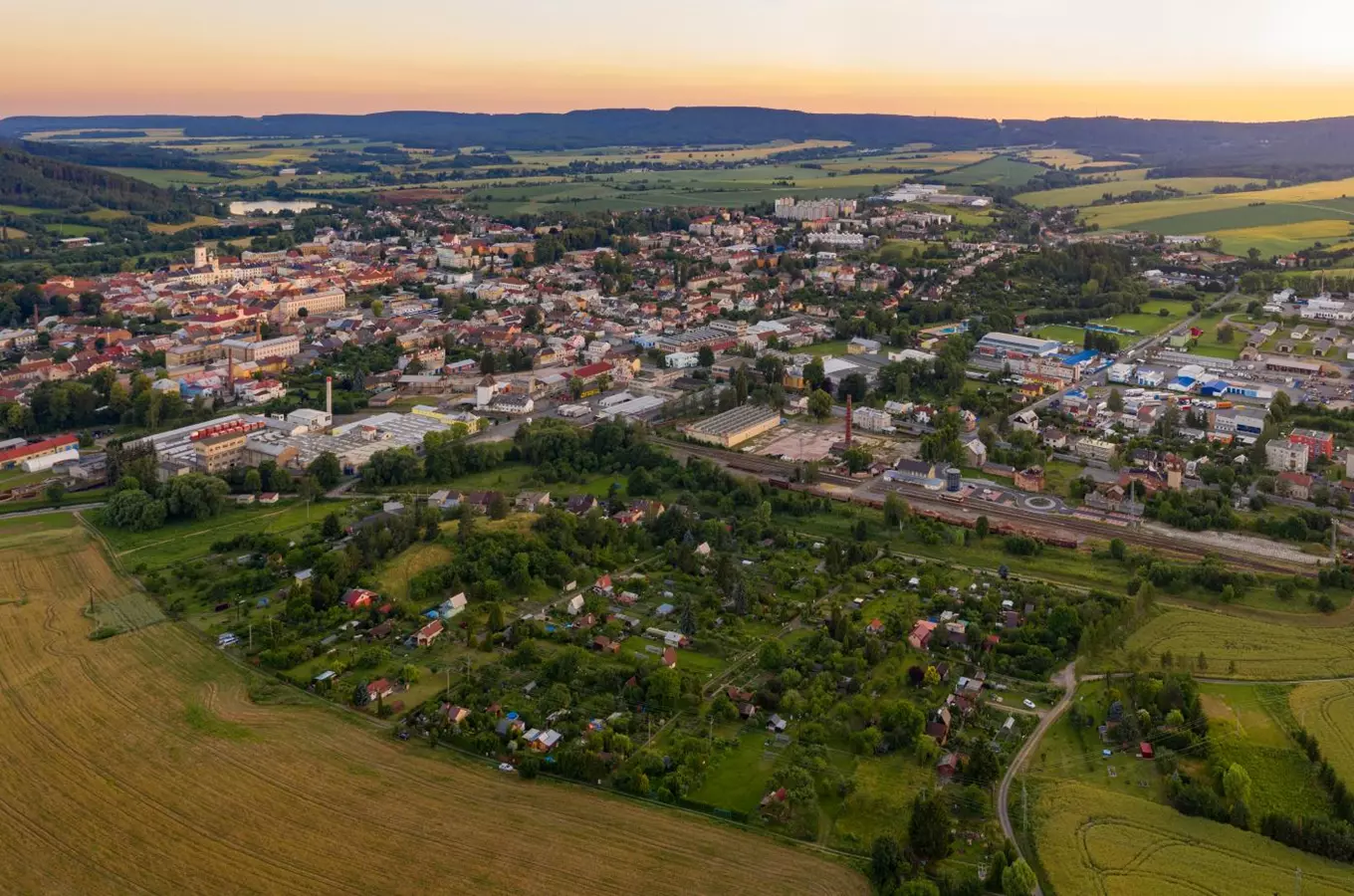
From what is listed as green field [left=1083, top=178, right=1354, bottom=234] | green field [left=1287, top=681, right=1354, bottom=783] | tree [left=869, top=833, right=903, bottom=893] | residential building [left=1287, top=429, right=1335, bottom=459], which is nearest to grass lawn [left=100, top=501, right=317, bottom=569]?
tree [left=869, top=833, right=903, bottom=893]

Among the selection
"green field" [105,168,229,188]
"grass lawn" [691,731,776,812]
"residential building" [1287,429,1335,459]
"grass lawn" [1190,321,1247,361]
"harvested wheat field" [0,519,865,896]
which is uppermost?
"green field" [105,168,229,188]

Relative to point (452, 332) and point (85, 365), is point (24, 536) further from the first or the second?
point (452, 332)

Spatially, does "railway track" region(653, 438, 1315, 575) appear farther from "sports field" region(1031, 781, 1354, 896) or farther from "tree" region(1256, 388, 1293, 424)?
"tree" region(1256, 388, 1293, 424)

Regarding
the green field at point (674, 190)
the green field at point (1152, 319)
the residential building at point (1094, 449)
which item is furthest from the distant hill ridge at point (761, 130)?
the residential building at point (1094, 449)

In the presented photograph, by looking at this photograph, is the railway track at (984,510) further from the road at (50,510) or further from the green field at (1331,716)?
the road at (50,510)

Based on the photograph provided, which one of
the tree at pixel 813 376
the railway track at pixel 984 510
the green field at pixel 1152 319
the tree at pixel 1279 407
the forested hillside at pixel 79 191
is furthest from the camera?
the forested hillside at pixel 79 191
